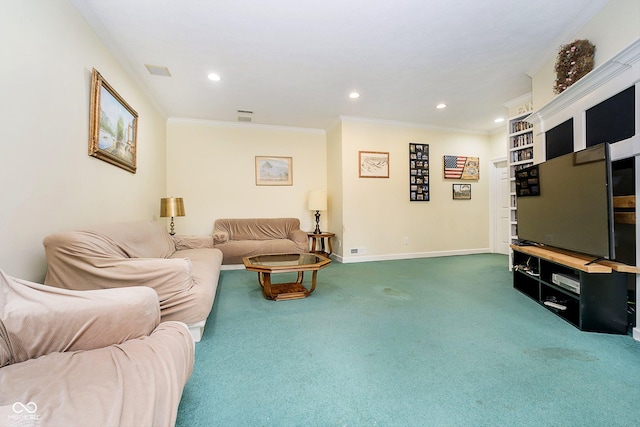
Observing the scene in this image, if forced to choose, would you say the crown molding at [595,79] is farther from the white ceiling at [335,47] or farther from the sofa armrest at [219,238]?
the sofa armrest at [219,238]

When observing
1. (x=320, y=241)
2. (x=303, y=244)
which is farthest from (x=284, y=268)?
(x=320, y=241)

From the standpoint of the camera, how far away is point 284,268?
240 cm

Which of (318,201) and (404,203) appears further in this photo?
(404,203)

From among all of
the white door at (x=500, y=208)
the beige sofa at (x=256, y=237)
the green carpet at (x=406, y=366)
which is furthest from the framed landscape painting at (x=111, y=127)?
the white door at (x=500, y=208)

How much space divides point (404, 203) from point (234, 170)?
3.20m

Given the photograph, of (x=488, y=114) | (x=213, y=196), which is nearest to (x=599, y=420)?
(x=488, y=114)

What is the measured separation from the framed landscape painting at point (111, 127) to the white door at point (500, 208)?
19.8ft

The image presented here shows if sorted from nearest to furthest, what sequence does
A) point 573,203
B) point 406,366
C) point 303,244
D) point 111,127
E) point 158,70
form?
point 406,366 → point 573,203 → point 111,127 → point 158,70 → point 303,244

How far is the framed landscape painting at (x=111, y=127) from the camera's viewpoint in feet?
6.90

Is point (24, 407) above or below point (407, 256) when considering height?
above

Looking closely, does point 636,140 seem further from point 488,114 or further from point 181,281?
point 181,281

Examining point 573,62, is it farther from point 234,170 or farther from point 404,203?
point 234,170

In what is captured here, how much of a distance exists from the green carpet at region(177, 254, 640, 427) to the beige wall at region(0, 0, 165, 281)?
1.27 meters

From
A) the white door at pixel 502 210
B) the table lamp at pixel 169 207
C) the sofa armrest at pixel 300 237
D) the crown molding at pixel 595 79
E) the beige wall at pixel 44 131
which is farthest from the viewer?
the white door at pixel 502 210
